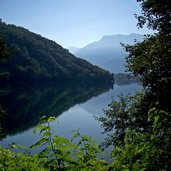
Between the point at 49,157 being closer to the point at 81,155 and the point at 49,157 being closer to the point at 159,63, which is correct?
the point at 81,155

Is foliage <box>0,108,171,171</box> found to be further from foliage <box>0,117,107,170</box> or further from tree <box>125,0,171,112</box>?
tree <box>125,0,171,112</box>

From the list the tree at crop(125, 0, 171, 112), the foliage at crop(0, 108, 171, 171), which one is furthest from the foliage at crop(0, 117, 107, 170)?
the tree at crop(125, 0, 171, 112)

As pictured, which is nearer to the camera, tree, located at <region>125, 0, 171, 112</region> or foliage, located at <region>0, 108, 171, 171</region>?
foliage, located at <region>0, 108, 171, 171</region>

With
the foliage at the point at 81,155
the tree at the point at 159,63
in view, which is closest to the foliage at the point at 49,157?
the foliage at the point at 81,155

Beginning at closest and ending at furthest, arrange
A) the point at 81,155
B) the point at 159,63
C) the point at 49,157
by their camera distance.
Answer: the point at 81,155
the point at 49,157
the point at 159,63

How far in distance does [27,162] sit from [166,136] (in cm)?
281

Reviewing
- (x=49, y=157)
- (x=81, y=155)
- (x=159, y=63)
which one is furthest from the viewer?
(x=159, y=63)

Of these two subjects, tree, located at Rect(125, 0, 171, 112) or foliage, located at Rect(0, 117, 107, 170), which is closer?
foliage, located at Rect(0, 117, 107, 170)

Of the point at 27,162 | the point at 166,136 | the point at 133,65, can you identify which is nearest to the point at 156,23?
the point at 133,65

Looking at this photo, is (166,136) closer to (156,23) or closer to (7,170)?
(7,170)

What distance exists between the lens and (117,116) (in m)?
38.2

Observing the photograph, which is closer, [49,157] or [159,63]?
[49,157]

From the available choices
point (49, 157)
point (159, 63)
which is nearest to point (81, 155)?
point (49, 157)

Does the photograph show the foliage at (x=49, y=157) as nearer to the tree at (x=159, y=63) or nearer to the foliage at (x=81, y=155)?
the foliage at (x=81, y=155)
